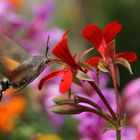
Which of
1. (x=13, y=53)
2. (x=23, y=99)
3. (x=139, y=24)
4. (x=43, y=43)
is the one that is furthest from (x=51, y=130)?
(x=139, y=24)

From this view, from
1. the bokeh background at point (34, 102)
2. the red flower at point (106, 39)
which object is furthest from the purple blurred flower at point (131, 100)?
the red flower at point (106, 39)

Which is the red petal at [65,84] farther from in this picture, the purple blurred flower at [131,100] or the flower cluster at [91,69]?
the purple blurred flower at [131,100]

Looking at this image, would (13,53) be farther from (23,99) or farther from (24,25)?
(24,25)

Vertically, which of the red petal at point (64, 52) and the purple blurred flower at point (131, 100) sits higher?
the purple blurred flower at point (131, 100)

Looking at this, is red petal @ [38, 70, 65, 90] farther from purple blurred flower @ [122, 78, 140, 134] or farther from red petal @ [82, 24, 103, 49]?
purple blurred flower @ [122, 78, 140, 134]

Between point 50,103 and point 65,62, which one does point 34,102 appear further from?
point 65,62
